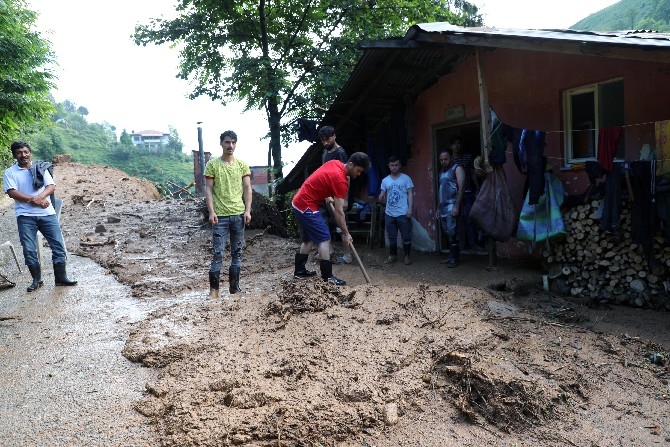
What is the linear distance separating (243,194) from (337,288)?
1596 millimetres

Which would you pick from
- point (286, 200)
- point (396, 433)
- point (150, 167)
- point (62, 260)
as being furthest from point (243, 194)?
point (150, 167)

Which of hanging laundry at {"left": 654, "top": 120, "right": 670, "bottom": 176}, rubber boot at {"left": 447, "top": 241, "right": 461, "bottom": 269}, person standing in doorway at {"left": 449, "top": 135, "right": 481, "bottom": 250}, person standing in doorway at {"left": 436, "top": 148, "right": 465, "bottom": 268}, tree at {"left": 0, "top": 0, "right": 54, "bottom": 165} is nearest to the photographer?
→ hanging laundry at {"left": 654, "top": 120, "right": 670, "bottom": 176}

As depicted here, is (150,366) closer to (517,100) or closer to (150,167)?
(517,100)

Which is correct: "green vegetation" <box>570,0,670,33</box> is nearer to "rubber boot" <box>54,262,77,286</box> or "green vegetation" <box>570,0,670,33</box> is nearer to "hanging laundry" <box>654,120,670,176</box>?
"hanging laundry" <box>654,120,670,176</box>

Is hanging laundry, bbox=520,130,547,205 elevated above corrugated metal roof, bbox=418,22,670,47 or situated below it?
below

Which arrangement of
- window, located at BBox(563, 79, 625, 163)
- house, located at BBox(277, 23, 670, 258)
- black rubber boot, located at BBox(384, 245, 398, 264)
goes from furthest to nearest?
black rubber boot, located at BBox(384, 245, 398, 264)
window, located at BBox(563, 79, 625, 163)
house, located at BBox(277, 23, 670, 258)

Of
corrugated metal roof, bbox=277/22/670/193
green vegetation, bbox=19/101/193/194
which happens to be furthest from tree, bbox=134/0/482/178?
green vegetation, bbox=19/101/193/194

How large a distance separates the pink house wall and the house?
1 cm

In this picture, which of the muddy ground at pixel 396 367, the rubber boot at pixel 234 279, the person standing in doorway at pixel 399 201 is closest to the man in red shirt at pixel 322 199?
the muddy ground at pixel 396 367

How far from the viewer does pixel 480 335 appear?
375 cm

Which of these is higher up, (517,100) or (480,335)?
(517,100)

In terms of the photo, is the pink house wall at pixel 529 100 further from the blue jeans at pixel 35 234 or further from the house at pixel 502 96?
the blue jeans at pixel 35 234

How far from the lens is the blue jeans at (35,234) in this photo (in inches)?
216

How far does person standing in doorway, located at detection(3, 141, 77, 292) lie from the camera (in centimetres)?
541
